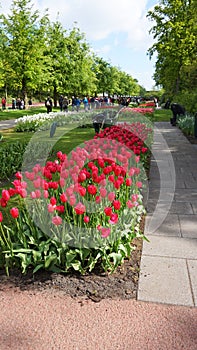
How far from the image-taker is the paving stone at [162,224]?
4090 millimetres

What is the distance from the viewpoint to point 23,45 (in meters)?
29.8

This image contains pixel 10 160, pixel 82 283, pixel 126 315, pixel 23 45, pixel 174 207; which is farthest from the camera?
pixel 23 45

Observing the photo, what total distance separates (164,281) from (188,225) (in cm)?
150

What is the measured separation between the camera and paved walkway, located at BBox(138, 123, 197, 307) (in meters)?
2.84

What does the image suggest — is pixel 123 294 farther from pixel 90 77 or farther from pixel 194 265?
pixel 90 77

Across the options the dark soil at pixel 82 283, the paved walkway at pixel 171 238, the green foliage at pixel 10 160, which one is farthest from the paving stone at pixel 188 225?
the green foliage at pixel 10 160

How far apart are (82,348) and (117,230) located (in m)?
1.21

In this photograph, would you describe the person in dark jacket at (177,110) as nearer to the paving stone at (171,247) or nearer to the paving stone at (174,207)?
the paving stone at (174,207)

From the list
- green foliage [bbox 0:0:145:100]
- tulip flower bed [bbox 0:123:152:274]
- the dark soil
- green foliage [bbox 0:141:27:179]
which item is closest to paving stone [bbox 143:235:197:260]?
tulip flower bed [bbox 0:123:152:274]

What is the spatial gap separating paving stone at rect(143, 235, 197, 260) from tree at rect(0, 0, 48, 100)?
92.6ft

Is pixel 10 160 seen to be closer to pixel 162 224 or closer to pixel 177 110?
pixel 162 224

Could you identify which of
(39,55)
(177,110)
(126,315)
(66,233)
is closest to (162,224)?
(66,233)

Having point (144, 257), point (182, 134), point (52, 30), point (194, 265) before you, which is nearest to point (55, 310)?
point (144, 257)

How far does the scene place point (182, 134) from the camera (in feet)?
45.3
